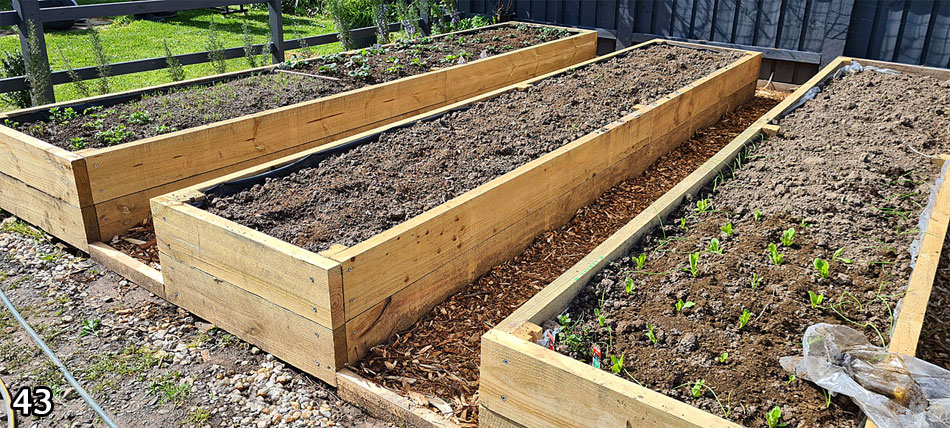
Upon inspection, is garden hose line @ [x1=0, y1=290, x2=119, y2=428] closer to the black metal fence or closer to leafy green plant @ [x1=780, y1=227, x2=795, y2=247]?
leafy green plant @ [x1=780, y1=227, x2=795, y2=247]

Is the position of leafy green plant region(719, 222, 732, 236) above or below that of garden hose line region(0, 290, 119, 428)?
above

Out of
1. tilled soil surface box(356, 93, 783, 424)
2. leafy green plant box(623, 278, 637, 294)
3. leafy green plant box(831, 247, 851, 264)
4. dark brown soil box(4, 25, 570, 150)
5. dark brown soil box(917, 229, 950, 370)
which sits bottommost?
tilled soil surface box(356, 93, 783, 424)

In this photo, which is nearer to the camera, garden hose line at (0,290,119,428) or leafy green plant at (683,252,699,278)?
garden hose line at (0,290,119,428)

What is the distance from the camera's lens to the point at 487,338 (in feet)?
7.32

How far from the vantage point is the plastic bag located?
189 centimetres

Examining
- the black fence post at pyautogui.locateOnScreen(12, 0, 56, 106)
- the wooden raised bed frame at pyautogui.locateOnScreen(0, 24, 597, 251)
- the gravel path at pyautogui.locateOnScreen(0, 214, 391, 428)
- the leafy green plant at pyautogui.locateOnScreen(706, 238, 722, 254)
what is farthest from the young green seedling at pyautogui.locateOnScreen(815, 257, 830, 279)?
the black fence post at pyautogui.locateOnScreen(12, 0, 56, 106)

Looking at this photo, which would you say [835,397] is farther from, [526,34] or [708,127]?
[526,34]

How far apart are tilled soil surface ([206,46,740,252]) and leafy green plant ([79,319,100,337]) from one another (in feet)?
2.61

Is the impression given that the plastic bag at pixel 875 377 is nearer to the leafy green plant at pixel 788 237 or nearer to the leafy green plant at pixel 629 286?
the leafy green plant at pixel 629 286

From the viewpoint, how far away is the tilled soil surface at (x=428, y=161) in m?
3.25

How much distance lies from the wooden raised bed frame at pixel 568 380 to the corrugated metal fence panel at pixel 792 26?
473cm

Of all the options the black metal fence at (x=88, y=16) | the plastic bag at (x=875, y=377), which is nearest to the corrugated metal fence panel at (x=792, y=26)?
the black metal fence at (x=88, y=16)

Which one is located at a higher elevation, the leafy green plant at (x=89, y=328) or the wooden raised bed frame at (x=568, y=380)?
the wooden raised bed frame at (x=568, y=380)

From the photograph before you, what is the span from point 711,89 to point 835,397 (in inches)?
169
